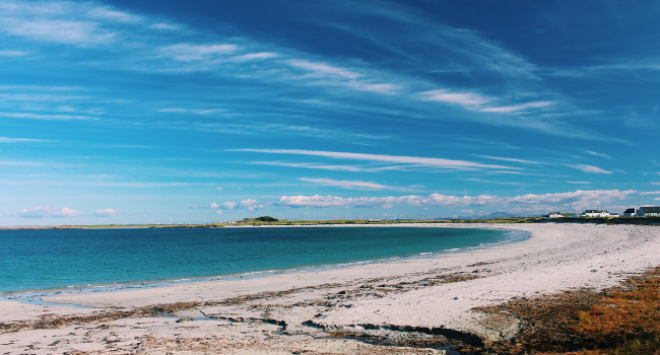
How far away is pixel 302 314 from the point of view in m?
14.9

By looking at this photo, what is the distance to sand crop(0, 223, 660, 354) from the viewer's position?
37.7 ft

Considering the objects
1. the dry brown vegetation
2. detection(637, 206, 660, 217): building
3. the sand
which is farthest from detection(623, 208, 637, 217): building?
the dry brown vegetation

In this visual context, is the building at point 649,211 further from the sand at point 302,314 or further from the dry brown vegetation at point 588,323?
the dry brown vegetation at point 588,323

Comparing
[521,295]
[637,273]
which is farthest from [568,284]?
[637,273]

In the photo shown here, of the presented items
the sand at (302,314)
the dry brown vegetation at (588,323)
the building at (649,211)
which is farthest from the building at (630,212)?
the dry brown vegetation at (588,323)

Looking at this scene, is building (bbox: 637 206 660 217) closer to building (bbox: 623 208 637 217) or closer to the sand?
building (bbox: 623 208 637 217)

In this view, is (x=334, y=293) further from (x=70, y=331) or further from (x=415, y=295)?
(x=70, y=331)

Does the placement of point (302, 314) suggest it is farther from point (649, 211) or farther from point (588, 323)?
point (649, 211)

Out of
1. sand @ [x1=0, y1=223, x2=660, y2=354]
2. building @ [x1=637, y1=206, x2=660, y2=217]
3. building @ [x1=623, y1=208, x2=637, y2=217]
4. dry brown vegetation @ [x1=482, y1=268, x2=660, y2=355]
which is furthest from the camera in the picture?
building @ [x1=623, y1=208, x2=637, y2=217]

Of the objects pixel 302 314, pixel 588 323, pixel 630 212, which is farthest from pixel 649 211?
pixel 302 314

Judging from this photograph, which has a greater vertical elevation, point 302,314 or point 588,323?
point 588,323

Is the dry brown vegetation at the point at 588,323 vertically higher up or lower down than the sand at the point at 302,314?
higher up

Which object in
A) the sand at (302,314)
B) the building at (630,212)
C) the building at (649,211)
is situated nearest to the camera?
the sand at (302,314)

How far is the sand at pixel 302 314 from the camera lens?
11.5 meters
